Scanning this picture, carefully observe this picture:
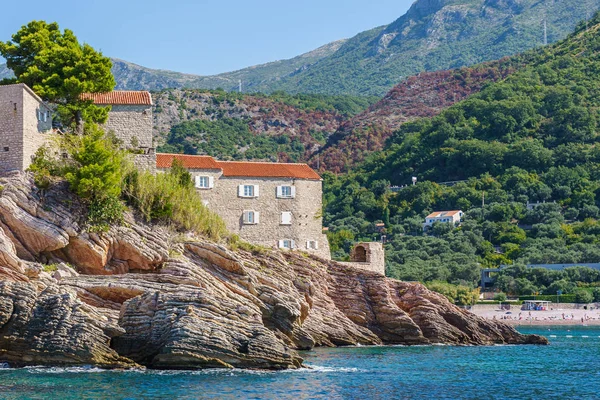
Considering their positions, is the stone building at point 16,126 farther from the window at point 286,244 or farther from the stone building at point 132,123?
the window at point 286,244

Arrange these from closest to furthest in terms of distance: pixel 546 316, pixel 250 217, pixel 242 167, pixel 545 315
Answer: pixel 250 217 → pixel 242 167 → pixel 546 316 → pixel 545 315

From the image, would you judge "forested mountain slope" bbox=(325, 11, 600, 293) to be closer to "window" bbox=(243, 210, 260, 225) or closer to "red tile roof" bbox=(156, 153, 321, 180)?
"red tile roof" bbox=(156, 153, 321, 180)

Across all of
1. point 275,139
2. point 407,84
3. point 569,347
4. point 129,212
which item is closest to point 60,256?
point 129,212

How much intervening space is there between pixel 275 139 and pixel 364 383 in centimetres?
11307

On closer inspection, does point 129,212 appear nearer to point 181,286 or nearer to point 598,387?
point 181,286

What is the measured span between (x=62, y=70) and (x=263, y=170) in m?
13.1

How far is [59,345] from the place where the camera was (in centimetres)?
3550

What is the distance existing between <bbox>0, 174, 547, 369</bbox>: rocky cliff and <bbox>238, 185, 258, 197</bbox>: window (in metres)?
4.54

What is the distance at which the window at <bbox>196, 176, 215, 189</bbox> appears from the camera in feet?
171

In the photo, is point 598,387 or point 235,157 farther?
point 235,157

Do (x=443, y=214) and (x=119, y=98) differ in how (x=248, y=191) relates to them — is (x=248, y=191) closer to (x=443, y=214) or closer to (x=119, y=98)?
(x=119, y=98)

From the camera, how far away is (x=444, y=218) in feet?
364

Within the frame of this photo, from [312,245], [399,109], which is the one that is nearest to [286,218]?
[312,245]

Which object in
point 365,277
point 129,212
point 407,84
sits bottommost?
point 365,277
